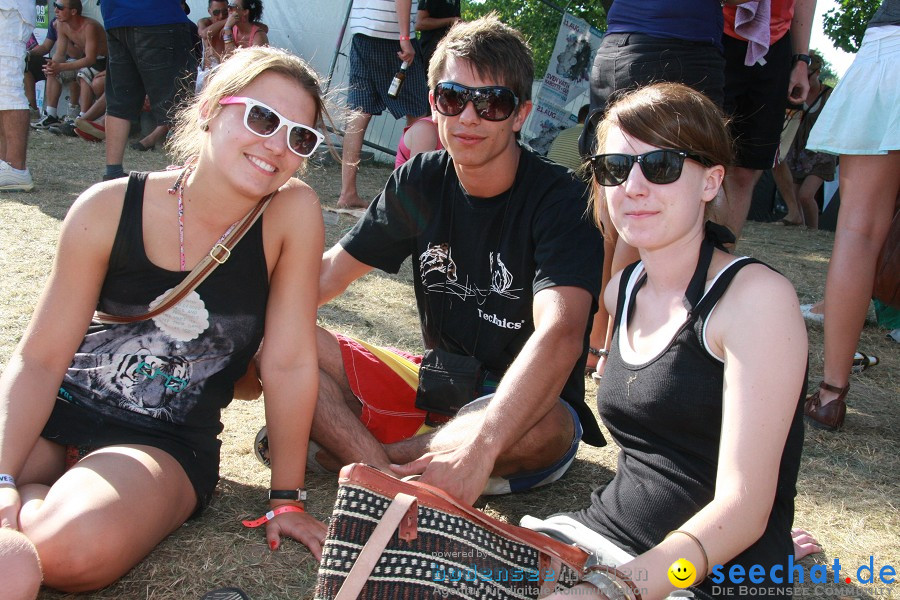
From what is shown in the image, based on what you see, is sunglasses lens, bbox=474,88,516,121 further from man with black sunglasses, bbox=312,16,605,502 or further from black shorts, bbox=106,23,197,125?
black shorts, bbox=106,23,197,125

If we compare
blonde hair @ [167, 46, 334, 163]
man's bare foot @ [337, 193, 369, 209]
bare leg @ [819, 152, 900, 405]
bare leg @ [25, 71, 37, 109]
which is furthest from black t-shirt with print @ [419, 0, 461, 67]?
bare leg @ [25, 71, 37, 109]

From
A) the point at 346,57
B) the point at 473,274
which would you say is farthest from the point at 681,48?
the point at 346,57

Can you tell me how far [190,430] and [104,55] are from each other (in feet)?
35.2

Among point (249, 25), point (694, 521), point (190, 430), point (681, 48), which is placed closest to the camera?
point (694, 521)

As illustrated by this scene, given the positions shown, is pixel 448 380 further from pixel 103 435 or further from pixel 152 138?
pixel 152 138

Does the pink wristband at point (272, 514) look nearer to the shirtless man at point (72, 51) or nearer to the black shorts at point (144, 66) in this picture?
the black shorts at point (144, 66)

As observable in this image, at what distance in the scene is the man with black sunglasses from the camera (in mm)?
2557

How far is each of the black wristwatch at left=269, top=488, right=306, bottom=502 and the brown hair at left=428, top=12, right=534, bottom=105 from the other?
1.52 metres

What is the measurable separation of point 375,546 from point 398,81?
5.81 metres

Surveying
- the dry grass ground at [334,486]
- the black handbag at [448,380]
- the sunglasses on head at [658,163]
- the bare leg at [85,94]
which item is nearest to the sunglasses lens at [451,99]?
the black handbag at [448,380]

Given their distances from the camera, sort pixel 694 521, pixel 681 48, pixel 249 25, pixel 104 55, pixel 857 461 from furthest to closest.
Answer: pixel 104 55
pixel 249 25
pixel 681 48
pixel 857 461
pixel 694 521

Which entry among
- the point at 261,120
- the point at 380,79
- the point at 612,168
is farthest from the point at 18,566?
the point at 380,79

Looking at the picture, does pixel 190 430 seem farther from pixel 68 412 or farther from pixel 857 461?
pixel 857 461

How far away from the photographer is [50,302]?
2.16 metres
